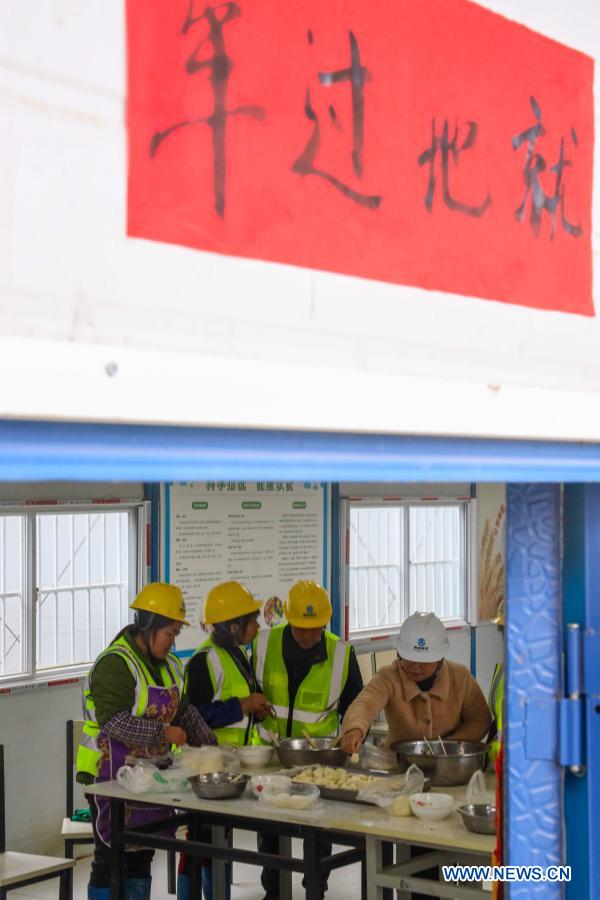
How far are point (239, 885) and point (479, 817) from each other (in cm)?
297

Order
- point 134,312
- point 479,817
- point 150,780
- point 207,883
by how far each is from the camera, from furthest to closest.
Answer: point 207,883
point 150,780
point 479,817
point 134,312

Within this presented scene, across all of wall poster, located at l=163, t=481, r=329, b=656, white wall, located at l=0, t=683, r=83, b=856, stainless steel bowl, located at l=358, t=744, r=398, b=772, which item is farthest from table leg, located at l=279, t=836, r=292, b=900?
wall poster, located at l=163, t=481, r=329, b=656

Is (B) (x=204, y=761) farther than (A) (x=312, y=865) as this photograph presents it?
Yes

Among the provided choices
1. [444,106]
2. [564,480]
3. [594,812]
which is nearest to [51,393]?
[444,106]

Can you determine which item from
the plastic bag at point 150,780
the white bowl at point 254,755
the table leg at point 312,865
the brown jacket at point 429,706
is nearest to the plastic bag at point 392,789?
the table leg at point 312,865

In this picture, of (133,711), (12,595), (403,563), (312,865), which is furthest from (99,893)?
(403,563)

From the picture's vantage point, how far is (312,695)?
213 inches

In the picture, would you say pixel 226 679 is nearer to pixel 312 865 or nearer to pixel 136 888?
pixel 136 888

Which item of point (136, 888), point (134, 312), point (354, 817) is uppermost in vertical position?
point (134, 312)

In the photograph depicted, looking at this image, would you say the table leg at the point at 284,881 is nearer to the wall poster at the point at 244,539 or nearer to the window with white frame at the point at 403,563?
the wall poster at the point at 244,539

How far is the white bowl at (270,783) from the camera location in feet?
14.5

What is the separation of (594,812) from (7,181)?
1.24m

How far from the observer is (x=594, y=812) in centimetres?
165

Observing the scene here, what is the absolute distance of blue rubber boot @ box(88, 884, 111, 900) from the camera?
4.90m
